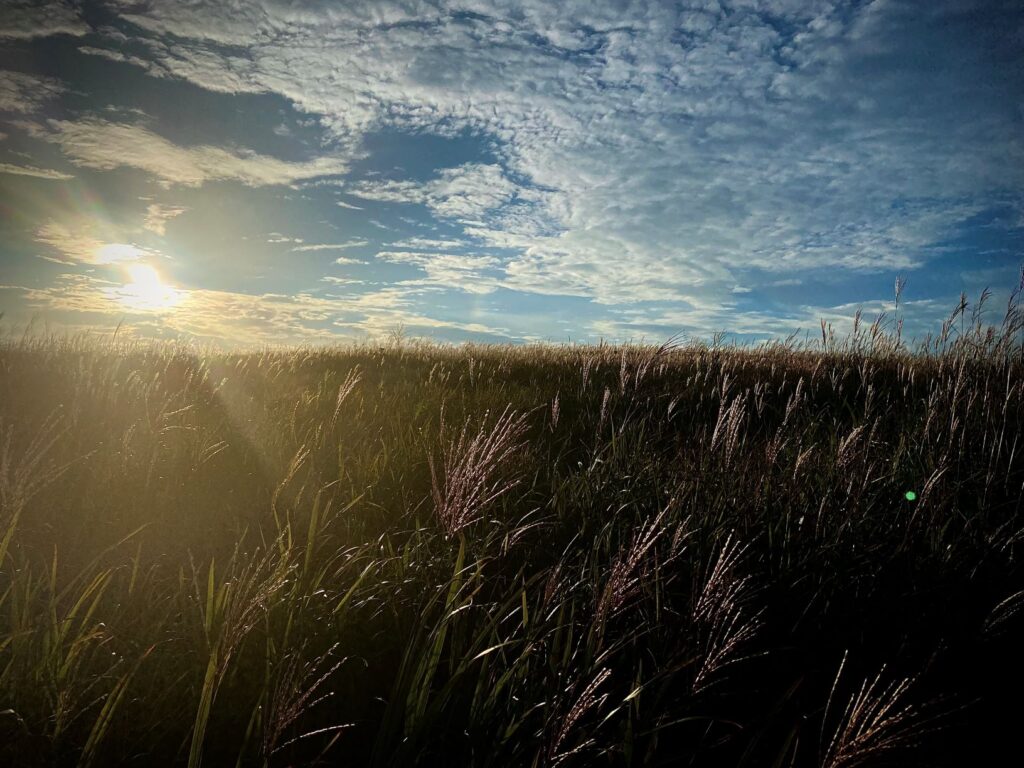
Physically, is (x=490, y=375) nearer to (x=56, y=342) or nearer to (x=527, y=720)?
(x=56, y=342)

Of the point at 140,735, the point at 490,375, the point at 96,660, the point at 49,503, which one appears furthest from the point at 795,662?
the point at 490,375

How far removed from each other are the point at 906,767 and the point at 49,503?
352cm

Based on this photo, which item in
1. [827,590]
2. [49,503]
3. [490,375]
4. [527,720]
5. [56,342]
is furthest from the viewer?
[490,375]

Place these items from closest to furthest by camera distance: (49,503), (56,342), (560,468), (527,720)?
1. (527,720)
2. (49,503)
3. (560,468)
4. (56,342)

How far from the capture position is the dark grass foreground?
1553mm

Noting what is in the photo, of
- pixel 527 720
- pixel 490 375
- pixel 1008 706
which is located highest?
pixel 490 375

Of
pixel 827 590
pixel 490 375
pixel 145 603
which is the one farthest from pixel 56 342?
pixel 827 590

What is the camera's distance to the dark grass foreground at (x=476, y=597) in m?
1.55

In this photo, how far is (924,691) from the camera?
214 cm

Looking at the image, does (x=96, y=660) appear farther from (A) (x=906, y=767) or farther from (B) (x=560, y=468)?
(B) (x=560, y=468)

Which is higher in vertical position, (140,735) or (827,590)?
(827,590)

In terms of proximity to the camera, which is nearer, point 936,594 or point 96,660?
point 96,660

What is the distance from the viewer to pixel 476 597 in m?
2.38

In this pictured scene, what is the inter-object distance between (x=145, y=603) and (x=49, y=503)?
1.07 metres
